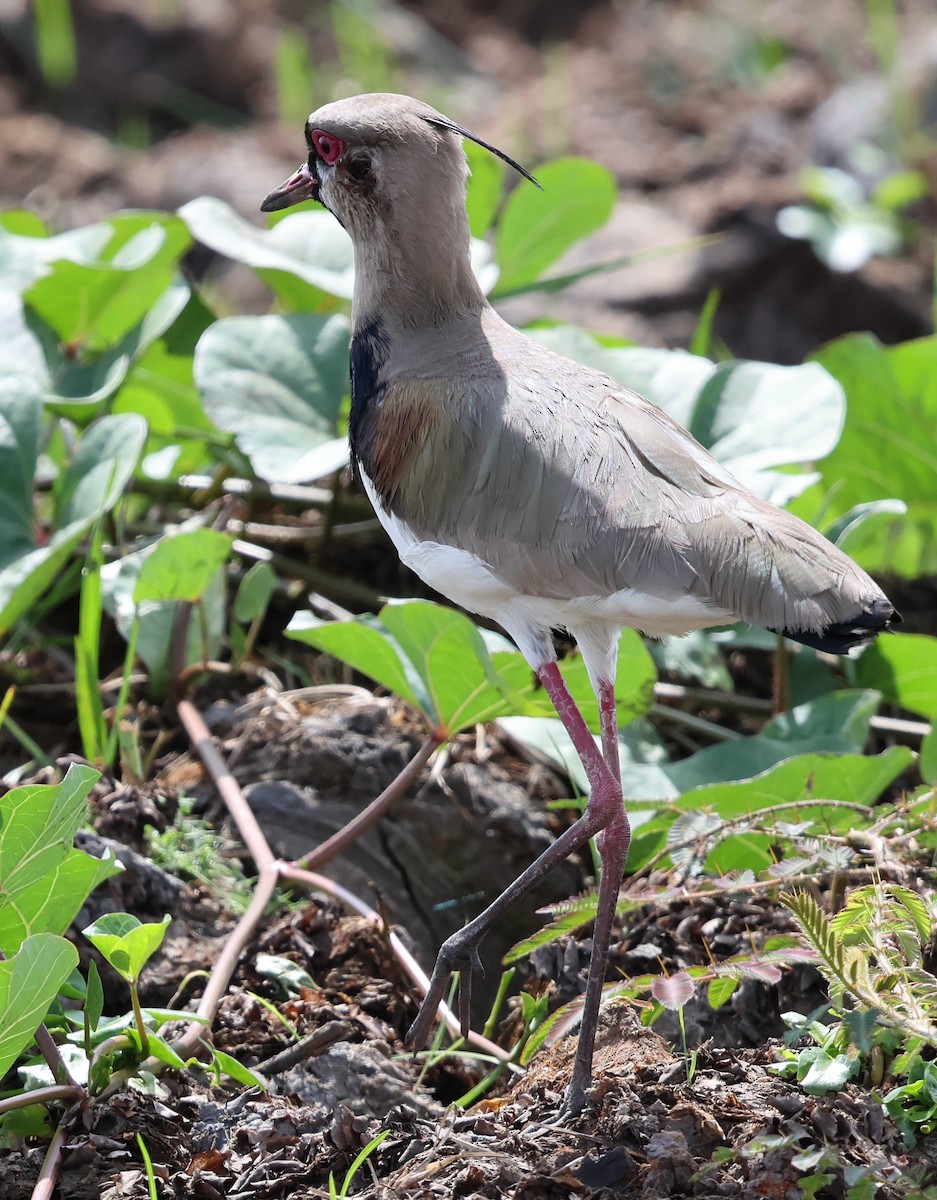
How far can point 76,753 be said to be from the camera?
325 centimetres

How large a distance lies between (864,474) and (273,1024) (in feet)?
7.17

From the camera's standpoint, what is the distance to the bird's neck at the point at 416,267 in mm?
2564

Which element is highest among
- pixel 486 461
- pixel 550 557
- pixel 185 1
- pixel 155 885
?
pixel 185 1

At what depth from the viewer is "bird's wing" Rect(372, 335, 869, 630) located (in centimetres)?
215

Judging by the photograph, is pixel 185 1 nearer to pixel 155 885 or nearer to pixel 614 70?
pixel 614 70

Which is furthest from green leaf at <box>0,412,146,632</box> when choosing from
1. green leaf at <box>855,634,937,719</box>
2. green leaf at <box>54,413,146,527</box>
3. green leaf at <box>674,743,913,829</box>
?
green leaf at <box>855,634,937,719</box>

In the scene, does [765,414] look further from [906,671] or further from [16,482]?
[16,482]

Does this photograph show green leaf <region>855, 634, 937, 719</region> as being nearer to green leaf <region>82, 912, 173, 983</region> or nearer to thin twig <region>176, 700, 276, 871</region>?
thin twig <region>176, 700, 276, 871</region>

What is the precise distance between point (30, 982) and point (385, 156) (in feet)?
4.93

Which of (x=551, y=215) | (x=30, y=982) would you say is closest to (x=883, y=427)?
(x=551, y=215)

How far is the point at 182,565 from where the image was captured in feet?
9.96

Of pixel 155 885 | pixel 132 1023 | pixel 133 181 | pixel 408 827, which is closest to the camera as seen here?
pixel 132 1023

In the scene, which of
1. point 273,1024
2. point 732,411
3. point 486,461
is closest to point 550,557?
point 486,461

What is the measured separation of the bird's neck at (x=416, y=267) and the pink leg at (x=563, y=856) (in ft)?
2.33
